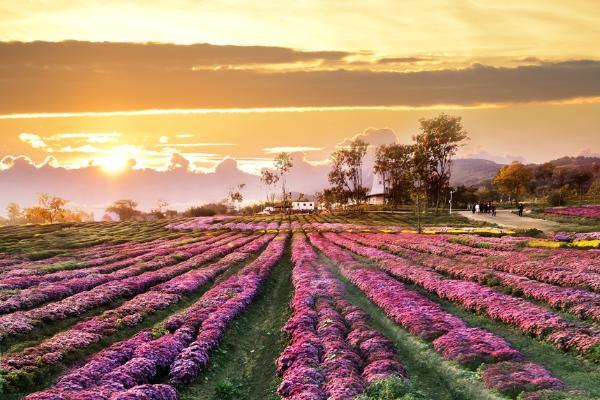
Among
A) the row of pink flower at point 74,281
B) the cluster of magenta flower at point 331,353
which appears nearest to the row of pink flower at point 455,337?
the cluster of magenta flower at point 331,353

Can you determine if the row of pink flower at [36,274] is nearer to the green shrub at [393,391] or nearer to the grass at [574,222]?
the green shrub at [393,391]

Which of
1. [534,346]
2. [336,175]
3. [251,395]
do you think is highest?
[336,175]

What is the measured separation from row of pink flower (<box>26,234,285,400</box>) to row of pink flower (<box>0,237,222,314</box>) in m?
11.0

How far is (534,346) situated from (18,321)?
2546 cm

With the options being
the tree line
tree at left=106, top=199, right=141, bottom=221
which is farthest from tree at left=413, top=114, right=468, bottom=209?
tree at left=106, top=199, right=141, bottom=221

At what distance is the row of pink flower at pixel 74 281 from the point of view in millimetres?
29422

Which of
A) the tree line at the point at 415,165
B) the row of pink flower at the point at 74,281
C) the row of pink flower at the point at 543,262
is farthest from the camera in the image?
the tree line at the point at 415,165

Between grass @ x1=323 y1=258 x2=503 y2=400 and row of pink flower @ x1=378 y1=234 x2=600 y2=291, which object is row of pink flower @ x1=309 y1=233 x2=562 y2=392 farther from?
row of pink flower @ x1=378 y1=234 x2=600 y2=291

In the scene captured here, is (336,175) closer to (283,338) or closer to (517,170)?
(517,170)

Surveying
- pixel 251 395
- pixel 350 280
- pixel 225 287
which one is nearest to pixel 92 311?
pixel 225 287

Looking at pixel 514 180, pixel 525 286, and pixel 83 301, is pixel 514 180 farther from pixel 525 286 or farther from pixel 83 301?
pixel 83 301

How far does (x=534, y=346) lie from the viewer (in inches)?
792

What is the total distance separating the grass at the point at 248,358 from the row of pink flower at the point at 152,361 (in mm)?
548

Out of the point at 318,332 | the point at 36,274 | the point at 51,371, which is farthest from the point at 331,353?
the point at 36,274
